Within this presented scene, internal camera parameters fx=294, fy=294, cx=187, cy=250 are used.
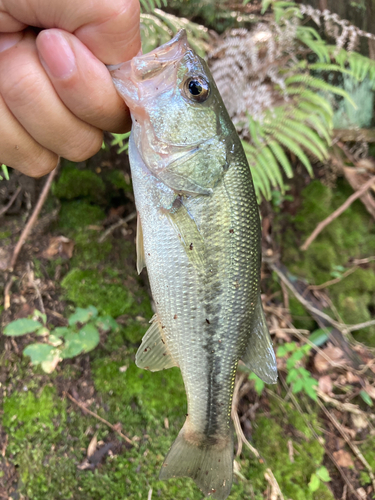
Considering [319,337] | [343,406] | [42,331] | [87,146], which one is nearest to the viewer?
[87,146]

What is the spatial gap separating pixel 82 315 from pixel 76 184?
3.40 ft

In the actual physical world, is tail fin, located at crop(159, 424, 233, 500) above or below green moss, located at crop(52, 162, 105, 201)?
below

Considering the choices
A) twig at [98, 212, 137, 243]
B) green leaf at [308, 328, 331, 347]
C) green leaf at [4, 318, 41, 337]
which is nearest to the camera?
green leaf at [4, 318, 41, 337]

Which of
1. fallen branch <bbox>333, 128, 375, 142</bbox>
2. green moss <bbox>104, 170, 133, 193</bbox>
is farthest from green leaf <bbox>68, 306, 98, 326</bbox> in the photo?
fallen branch <bbox>333, 128, 375, 142</bbox>

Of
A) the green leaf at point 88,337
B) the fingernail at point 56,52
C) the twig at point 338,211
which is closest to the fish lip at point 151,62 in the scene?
the fingernail at point 56,52

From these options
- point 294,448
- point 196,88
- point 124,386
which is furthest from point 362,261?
point 196,88

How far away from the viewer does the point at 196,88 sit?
118 cm

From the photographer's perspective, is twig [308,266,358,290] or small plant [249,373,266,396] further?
twig [308,266,358,290]

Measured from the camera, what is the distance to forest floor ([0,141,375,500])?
1848mm

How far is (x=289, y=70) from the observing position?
2.42 m

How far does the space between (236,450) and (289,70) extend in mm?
2982

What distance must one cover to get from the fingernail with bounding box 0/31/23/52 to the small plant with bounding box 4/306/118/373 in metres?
1.49

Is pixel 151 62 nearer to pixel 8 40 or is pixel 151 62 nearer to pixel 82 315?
pixel 8 40

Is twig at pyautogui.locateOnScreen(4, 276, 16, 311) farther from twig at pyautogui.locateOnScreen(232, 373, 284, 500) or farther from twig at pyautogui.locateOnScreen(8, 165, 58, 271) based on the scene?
twig at pyautogui.locateOnScreen(232, 373, 284, 500)
